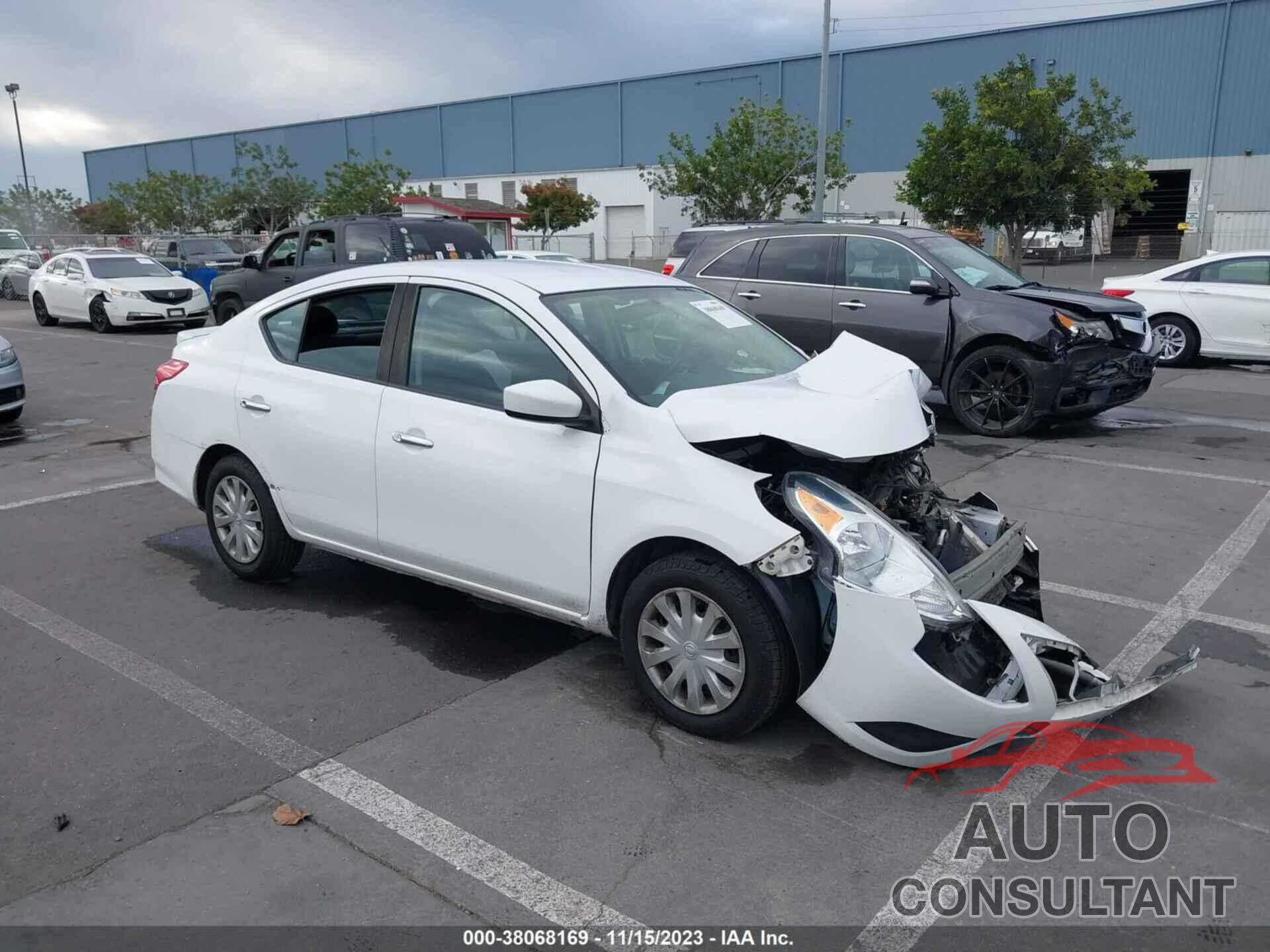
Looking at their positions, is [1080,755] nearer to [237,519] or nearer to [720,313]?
[720,313]

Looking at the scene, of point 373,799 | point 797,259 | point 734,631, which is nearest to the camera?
point 373,799

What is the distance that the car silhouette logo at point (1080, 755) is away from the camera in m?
3.62

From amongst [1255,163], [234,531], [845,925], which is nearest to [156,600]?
[234,531]

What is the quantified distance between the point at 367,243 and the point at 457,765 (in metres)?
11.4

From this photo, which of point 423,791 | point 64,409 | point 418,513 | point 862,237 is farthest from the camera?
point 64,409

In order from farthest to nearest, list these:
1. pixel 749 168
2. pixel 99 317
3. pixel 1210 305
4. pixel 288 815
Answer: pixel 749 168 → pixel 99 317 → pixel 1210 305 → pixel 288 815

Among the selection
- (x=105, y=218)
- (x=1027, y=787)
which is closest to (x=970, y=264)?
(x=1027, y=787)

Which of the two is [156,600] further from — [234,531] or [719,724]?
[719,724]

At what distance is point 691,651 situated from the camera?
3.83m

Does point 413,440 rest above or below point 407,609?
above

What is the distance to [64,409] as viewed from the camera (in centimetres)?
1148

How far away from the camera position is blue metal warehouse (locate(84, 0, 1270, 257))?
34531mm

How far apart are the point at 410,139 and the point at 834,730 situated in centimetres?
6109

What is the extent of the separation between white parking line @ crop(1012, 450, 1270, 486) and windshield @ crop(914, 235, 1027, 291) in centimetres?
178
